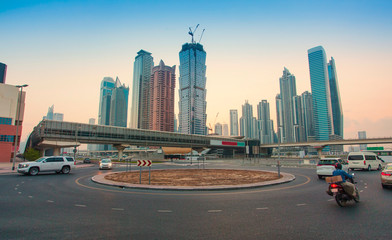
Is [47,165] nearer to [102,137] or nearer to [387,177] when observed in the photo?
[387,177]

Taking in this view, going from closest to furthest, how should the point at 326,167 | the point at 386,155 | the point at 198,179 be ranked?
1. the point at 326,167
2. the point at 198,179
3. the point at 386,155

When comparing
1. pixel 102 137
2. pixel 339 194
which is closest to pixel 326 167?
pixel 339 194

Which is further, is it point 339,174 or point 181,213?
point 339,174

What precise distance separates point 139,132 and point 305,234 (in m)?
88.1

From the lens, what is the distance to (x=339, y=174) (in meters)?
8.84

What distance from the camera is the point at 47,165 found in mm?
23531

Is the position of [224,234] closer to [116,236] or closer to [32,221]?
[116,236]

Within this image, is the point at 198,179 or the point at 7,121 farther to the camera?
the point at 7,121

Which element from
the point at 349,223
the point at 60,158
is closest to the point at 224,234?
the point at 349,223

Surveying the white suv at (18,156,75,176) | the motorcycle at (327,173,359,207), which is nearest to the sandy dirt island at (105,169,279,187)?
the white suv at (18,156,75,176)

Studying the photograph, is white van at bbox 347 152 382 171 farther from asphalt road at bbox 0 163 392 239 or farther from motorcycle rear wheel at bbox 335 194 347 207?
motorcycle rear wheel at bbox 335 194 347 207

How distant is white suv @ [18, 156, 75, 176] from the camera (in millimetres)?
22047

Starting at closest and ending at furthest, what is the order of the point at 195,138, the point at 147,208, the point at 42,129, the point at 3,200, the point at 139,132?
1. the point at 147,208
2. the point at 3,200
3. the point at 42,129
4. the point at 139,132
5. the point at 195,138

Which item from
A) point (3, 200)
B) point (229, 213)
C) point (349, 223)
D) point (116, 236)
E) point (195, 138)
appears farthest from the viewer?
point (195, 138)
